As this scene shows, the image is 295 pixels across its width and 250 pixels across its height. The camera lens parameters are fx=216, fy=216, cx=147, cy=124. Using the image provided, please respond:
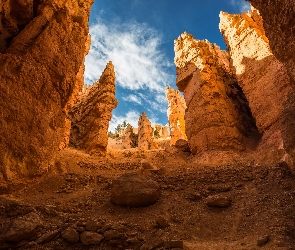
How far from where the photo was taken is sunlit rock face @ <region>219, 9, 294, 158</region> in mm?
13828

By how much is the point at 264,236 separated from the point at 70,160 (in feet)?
36.4

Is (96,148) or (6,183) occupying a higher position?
(96,148)

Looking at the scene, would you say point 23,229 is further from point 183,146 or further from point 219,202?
point 183,146

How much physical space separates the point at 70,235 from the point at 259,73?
53.5 ft

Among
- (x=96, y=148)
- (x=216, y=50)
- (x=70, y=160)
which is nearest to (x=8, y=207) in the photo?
(x=70, y=160)

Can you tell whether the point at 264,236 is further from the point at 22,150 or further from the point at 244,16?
the point at 244,16

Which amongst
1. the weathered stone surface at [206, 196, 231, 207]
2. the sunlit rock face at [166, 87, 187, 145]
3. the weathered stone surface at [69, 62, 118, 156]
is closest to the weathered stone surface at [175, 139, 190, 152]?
the weathered stone surface at [69, 62, 118, 156]

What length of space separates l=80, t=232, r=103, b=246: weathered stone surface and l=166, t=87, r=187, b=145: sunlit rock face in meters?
33.7

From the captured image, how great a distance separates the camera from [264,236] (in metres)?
4.44

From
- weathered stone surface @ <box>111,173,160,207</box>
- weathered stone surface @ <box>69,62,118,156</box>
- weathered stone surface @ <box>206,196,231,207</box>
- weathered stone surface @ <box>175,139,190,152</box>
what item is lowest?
weathered stone surface @ <box>206,196,231,207</box>

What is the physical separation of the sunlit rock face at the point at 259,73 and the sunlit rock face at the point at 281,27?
599 cm

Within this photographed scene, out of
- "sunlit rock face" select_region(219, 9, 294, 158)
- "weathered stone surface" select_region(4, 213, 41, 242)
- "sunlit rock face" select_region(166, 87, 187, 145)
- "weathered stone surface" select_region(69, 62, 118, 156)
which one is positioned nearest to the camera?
"weathered stone surface" select_region(4, 213, 41, 242)

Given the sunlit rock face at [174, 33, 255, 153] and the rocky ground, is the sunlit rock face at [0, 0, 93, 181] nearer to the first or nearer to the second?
the rocky ground

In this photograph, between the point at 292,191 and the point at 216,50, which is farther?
the point at 216,50
